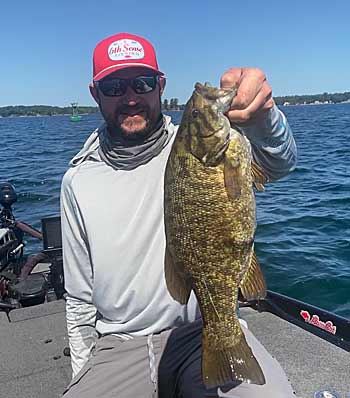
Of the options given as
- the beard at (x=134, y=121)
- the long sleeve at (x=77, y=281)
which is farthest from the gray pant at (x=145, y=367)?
the beard at (x=134, y=121)

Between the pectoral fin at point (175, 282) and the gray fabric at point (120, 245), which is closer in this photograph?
the pectoral fin at point (175, 282)

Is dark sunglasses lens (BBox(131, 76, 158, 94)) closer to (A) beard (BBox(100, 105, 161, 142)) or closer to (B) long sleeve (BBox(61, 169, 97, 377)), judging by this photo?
(A) beard (BBox(100, 105, 161, 142))

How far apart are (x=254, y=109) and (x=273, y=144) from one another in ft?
1.44

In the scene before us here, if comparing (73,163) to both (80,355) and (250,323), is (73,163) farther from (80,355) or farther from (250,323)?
(250,323)

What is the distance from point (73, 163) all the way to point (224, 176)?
1.42m

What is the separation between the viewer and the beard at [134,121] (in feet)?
10.3

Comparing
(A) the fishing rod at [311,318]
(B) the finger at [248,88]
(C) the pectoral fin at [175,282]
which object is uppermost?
(B) the finger at [248,88]

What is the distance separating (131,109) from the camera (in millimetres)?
3129

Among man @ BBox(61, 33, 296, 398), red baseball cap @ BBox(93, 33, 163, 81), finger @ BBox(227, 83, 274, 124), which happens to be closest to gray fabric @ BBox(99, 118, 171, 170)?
man @ BBox(61, 33, 296, 398)

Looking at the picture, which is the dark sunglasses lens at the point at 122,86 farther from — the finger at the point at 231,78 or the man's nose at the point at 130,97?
the finger at the point at 231,78

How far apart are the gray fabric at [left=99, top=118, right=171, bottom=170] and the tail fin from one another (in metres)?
1.17

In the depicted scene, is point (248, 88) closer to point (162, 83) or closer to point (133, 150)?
point (133, 150)

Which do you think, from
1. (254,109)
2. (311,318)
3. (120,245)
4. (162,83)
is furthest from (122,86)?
(311,318)

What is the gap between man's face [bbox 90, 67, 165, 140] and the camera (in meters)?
3.12
